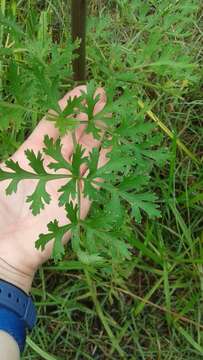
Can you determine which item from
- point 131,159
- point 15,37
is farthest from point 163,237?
point 15,37

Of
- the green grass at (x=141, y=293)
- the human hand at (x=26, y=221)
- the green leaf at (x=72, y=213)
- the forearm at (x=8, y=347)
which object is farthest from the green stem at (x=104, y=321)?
Answer: the green leaf at (x=72, y=213)

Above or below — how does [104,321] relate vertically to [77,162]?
below

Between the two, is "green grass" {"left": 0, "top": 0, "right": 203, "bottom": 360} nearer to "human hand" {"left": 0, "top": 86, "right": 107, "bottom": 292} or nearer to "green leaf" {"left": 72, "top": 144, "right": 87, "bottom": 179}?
"human hand" {"left": 0, "top": 86, "right": 107, "bottom": 292}

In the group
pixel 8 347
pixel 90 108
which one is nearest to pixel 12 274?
pixel 8 347

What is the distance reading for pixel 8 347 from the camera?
1502mm

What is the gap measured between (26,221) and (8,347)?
0.37 m

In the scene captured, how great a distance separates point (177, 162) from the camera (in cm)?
214

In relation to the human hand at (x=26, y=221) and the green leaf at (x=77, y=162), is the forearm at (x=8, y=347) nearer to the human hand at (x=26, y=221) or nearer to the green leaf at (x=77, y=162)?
the human hand at (x=26, y=221)

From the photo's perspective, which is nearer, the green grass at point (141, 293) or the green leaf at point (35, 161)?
the green leaf at point (35, 161)

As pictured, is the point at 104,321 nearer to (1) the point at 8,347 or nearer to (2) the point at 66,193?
(1) the point at 8,347

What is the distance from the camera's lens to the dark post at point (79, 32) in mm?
1162

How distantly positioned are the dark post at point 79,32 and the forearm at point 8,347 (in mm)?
758

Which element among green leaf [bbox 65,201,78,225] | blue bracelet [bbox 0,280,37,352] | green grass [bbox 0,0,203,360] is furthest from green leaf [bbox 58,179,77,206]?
green grass [bbox 0,0,203,360]

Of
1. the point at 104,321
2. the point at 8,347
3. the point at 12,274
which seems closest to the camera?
the point at 8,347
